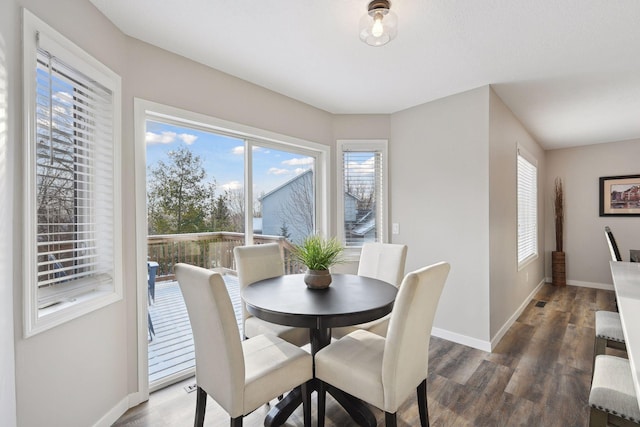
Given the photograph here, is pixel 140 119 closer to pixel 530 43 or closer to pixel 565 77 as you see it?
pixel 530 43

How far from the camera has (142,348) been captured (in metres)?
2.10

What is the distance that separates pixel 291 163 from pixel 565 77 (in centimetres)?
267

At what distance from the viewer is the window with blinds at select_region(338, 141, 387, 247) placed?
3.72 m

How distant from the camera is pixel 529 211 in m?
4.44

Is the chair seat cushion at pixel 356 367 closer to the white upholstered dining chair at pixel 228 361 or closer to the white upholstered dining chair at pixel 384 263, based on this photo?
the white upholstered dining chair at pixel 228 361

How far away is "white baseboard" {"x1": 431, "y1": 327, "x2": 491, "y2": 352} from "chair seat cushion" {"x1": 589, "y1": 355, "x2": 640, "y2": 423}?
156 cm

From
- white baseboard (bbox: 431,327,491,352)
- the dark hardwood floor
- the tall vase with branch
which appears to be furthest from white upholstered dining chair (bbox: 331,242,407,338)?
the tall vase with branch

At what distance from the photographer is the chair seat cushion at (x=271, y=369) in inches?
57.3

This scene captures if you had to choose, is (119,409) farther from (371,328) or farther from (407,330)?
(407,330)

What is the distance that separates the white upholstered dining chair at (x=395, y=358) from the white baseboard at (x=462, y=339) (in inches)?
60.4

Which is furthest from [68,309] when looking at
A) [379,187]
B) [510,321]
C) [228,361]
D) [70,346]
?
[510,321]

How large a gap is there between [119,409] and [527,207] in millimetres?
5097

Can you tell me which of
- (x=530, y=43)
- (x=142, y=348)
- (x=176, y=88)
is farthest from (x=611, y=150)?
(x=142, y=348)

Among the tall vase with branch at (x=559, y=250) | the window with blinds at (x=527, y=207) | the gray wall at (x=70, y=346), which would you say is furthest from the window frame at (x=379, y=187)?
the tall vase with branch at (x=559, y=250)
